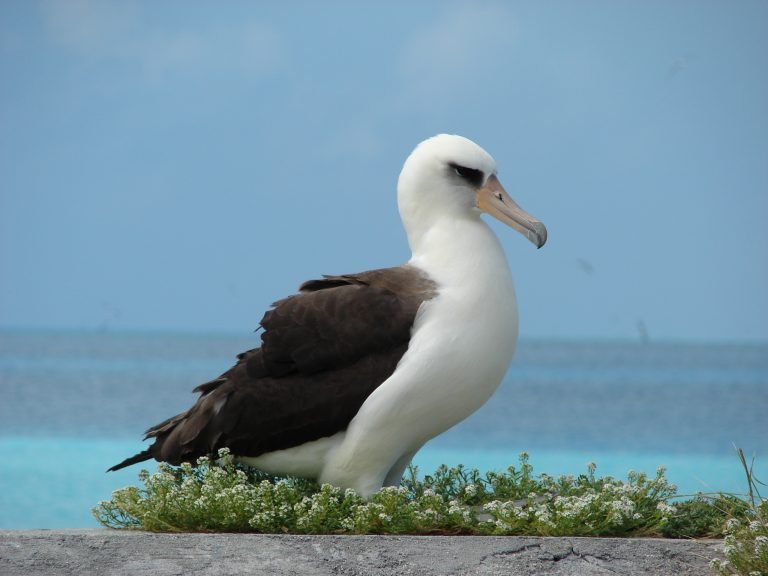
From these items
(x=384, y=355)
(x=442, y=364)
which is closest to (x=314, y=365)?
(x=384, y=355)

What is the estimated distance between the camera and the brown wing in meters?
7.31

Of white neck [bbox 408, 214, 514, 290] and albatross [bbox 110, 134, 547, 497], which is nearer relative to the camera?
albatross [bbox 110, 134, 547, 497]

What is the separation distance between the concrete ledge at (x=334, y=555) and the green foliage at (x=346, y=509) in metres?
0.23

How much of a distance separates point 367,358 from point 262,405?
24.4 inches

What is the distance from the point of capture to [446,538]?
682 cm

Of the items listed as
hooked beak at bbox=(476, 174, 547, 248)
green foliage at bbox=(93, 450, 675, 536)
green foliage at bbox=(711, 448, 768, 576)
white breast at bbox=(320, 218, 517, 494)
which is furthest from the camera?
hooked beak at bbox=(476, 174, 547, 248)

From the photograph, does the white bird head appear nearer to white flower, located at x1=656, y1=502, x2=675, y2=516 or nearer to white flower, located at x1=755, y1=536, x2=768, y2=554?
white flower, located at x1=656, y1=502, x2=675, y2=516

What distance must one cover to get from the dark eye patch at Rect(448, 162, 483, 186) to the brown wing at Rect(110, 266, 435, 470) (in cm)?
61

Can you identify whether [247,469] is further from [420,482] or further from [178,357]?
[178,357]

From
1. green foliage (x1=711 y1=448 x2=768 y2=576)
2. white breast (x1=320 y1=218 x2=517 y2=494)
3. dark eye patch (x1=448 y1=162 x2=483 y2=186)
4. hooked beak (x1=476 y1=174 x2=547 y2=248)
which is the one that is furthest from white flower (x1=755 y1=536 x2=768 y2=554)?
dark eye patch (x1=448 y1=162 x2=483 y2=186)

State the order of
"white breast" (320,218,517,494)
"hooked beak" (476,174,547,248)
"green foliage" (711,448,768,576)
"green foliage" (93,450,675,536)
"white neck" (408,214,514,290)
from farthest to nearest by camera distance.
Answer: "hooked beak" (476,174,547,248) < "white neck" (408,214,514,290) < "white breast" (320,218,517,494) < "green foliage" (93,450,675,536) < "green foliage" (711,448,768,576)

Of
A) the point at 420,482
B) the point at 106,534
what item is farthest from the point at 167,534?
the point at 420,482

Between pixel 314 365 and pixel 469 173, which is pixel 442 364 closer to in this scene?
pixel 314 365

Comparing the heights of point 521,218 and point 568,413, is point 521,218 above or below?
below
